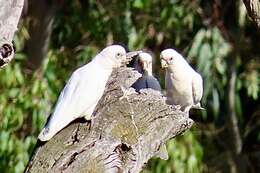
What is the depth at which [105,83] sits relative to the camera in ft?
8.81

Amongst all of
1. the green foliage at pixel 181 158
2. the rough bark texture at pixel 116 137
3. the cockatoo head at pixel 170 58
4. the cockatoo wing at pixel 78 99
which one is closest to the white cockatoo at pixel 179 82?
the cockatoo head at pixel 170 58

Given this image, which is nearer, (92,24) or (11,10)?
(11,10)

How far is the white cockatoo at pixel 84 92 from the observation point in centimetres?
252

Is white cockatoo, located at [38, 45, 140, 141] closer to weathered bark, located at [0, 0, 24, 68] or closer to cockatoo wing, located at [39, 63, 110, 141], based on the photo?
cockatoo wing, located at [39, 63, 110, 141]

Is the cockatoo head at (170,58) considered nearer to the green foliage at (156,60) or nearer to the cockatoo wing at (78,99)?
the cockatoo wing at (78,99)

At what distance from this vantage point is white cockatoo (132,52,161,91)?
2857mm

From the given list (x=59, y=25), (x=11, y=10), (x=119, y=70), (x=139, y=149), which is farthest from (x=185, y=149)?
(x=11, y=10)

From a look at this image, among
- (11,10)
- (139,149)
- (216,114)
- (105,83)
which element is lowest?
(216,114)

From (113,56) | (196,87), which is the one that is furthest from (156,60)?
(113,56)

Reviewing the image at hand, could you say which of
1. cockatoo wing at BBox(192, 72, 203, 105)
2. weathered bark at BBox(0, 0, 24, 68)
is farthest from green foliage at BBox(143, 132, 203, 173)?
weathered bark at BBox(0, 0, 24, 68)

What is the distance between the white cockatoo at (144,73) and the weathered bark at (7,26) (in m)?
0.67

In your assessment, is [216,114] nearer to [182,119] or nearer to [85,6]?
[85,6]

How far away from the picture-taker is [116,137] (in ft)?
8.16

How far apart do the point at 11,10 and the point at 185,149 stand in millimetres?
2659
